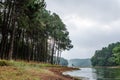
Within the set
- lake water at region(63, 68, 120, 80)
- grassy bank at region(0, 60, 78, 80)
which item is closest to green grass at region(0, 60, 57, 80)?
grassy bank at region(0, 60, 78, 80)

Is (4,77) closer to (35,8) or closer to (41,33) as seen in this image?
(35,8)

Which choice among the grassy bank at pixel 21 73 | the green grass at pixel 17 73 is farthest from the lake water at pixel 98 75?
the green grass at pixel 17 73

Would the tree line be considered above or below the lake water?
above

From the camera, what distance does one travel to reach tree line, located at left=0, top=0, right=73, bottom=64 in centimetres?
3831

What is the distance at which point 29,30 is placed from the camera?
198 ft

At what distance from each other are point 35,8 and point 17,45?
25651mm

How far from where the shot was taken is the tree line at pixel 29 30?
1508 inches

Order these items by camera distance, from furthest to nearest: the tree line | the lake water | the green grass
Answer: the tree line → the lake water → the green grass

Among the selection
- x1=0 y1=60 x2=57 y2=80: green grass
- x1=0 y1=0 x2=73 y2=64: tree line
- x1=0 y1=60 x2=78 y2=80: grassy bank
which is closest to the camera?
x1=0 y1=60 x2=57 y2=80: green grass

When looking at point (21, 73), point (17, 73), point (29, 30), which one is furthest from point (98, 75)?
point (17, 73)

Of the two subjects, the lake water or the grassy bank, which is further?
the lake water

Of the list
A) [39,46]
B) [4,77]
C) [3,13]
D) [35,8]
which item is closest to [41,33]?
[39,46]

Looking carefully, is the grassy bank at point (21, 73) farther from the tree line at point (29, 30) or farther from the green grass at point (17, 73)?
the tree line at point (29, 30)

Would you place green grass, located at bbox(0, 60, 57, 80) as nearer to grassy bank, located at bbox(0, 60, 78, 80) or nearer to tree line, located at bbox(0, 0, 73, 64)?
grassy bank, located at bbox(0, 60, 78, 80)
